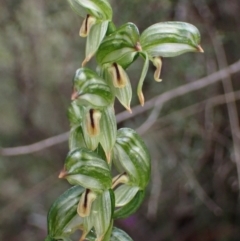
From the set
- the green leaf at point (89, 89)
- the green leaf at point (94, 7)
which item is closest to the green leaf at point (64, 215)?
the green leaf at point (89, 89)

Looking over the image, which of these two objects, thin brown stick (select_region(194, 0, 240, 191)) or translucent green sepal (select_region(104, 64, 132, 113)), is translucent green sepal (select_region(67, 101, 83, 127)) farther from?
thin brown stick (select_region(194, 0, 240, 191))

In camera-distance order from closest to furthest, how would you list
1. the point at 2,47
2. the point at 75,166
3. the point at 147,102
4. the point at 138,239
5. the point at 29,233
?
the point at 75,166 → the point at 147,102 → the point at 2,47 → the point at 138,239 → the point at 29,233

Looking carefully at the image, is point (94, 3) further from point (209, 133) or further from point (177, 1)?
point (209, 133)

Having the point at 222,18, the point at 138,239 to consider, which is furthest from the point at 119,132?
the point at 138,239

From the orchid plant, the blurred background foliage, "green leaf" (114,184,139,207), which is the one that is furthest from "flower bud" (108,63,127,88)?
the blurred background foliage

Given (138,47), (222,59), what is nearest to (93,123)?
(138,47)
